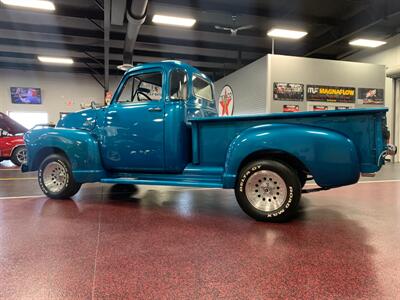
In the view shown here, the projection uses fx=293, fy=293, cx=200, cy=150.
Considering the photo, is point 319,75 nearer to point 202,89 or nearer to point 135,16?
point 135,16

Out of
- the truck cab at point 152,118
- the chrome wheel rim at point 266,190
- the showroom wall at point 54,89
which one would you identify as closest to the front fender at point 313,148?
the chrome wheel rim at point 266,190

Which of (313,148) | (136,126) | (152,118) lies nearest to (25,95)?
(136,126)

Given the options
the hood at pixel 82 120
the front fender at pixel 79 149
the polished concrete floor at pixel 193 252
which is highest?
the hood at pixel 82 120

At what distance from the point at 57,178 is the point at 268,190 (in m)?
3.13

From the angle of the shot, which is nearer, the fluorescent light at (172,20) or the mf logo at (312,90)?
the fluorescent light at (172,20)

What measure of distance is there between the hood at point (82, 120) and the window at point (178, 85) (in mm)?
1234

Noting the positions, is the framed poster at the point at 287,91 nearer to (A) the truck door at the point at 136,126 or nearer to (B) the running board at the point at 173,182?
(A) the truck door at the point at 136,126

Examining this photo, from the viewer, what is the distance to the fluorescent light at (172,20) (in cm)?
840

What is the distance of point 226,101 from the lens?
1391 cm

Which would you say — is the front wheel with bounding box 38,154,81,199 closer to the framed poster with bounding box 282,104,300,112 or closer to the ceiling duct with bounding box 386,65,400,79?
the framed poster with bounding box 282,104,300,112

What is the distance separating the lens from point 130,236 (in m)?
2.75

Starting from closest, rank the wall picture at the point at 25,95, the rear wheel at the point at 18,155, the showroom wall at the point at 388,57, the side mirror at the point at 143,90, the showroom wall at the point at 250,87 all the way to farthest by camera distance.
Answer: the side mirror at the point at 143,90, the rear wheel at the point at 18,155, the showroom wall at the point at 250,87, the showroom wall at the point at 388,57, the wall picture at the point at 25,95

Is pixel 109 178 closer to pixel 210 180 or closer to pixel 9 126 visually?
pixel 210 180

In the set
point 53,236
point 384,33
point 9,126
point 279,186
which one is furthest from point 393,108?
point 9,126
